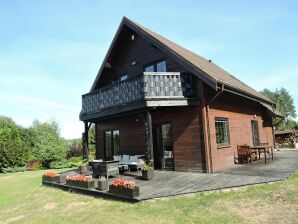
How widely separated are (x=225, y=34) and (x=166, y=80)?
5018 millimetres

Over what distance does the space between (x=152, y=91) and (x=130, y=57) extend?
5400 mm

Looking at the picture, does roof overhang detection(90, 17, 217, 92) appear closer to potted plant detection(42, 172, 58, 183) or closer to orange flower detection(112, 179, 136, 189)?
orange flower detection(112, 179, 136, 189)

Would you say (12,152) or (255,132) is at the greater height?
(255,132)

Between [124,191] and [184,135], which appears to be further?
[184,135]

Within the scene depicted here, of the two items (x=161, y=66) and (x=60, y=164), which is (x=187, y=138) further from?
(x=60, y=164)

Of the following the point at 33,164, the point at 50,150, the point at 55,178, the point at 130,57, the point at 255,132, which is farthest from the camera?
the point at 50,150

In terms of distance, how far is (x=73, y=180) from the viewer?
11.3 m

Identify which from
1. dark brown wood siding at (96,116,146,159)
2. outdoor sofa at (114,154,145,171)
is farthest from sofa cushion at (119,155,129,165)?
dark brown wood siding at (96,116,146,159)

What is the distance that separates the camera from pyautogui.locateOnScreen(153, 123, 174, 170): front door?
13.7m

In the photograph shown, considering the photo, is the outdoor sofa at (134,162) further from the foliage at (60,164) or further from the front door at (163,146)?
the foliage at (60,164)

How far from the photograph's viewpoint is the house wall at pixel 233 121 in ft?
41.8

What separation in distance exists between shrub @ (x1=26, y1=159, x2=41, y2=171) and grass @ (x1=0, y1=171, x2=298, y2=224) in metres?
13.4

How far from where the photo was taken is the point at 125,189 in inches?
345

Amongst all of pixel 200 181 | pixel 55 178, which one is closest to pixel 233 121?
pixel 200 181
